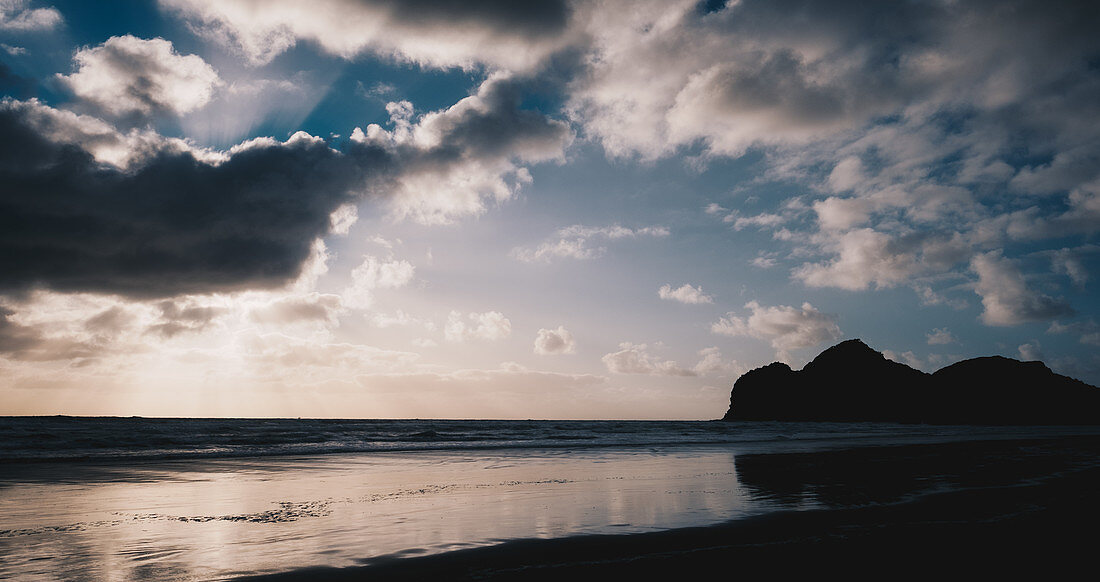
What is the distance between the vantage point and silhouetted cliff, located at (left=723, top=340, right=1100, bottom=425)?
4842 inches

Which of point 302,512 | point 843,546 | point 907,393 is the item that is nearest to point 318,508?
point 302,512

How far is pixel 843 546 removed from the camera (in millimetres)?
7066

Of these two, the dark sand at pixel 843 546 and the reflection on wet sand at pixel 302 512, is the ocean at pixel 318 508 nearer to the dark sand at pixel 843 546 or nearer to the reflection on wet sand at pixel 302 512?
the reflection on wet sand at pixel 302 512

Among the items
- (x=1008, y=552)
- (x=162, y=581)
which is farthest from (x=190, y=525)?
(x=1008, y=552)

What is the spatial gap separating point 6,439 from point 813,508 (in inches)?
1705

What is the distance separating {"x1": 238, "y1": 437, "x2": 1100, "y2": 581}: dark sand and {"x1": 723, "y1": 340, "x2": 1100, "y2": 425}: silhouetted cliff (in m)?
132

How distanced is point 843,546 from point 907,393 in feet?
543

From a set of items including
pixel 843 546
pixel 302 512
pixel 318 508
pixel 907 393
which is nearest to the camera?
pixel 843 546

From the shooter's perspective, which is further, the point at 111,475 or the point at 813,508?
the point at 111,475

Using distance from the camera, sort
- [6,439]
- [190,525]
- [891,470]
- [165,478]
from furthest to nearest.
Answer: [6,439] < [891,470] < [165,478] < [190,525]

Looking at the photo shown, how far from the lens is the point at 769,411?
162250 millimetres

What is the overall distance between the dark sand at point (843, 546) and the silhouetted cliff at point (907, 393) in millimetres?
131691

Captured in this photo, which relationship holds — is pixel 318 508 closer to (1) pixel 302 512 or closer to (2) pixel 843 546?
(1) pixel 302 512

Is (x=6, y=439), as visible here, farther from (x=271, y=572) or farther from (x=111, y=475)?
(x=271, y=572)
